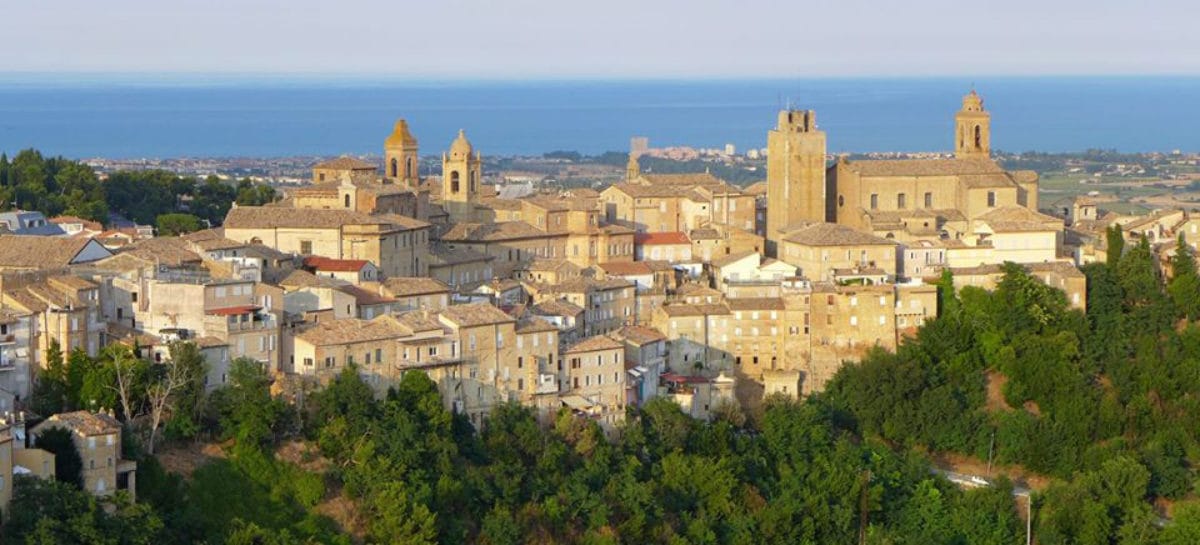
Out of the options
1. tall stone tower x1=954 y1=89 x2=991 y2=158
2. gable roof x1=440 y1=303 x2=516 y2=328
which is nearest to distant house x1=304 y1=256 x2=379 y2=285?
gable roof x1=440 y1=303 x2=516 y2=328

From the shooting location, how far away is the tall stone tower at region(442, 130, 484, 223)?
5269 centimetres

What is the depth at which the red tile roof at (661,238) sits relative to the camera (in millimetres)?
50875

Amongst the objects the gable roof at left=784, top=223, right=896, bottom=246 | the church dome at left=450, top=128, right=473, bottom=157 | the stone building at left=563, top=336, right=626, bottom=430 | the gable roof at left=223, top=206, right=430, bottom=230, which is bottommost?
the stone building at left=563, top=336, right=626, bottom=430

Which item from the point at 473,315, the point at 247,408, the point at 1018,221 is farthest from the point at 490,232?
the point at 247,408

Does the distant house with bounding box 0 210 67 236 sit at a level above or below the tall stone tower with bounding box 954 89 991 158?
below

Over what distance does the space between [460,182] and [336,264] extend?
32.4 ft

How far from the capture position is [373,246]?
4522 cm

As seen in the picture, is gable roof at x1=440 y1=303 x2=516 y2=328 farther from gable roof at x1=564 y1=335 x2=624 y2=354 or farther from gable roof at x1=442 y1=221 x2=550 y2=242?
gable roof at x1=442 y1=221 x2=550 y2=242

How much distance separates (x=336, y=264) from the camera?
143 feet

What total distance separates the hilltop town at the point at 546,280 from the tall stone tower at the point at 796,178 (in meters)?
0.04

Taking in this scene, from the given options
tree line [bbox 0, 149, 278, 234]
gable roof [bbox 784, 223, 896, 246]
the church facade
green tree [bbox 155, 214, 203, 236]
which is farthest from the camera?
tree line [bbox 0, 149, 278, 234]

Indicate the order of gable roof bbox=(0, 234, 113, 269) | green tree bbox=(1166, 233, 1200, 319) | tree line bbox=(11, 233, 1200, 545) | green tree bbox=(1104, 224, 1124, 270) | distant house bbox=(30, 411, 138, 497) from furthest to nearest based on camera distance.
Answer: green tree bbox=(1104, 224, 1124, 270) → green tree bbox=(1166, 233, 1200, 319) → gable roof bbox=(0, 234, 113, 269) → tree line bbox=(11, 233, 1200, 545) → distant house bbox=(30, 411, 138, 497)

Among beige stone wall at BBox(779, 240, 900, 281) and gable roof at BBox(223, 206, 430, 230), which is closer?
gable roof at BBox(223, 206, 430, 230)

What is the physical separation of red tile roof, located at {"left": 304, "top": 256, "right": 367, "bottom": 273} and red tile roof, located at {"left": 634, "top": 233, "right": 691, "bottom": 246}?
8.55 metres
